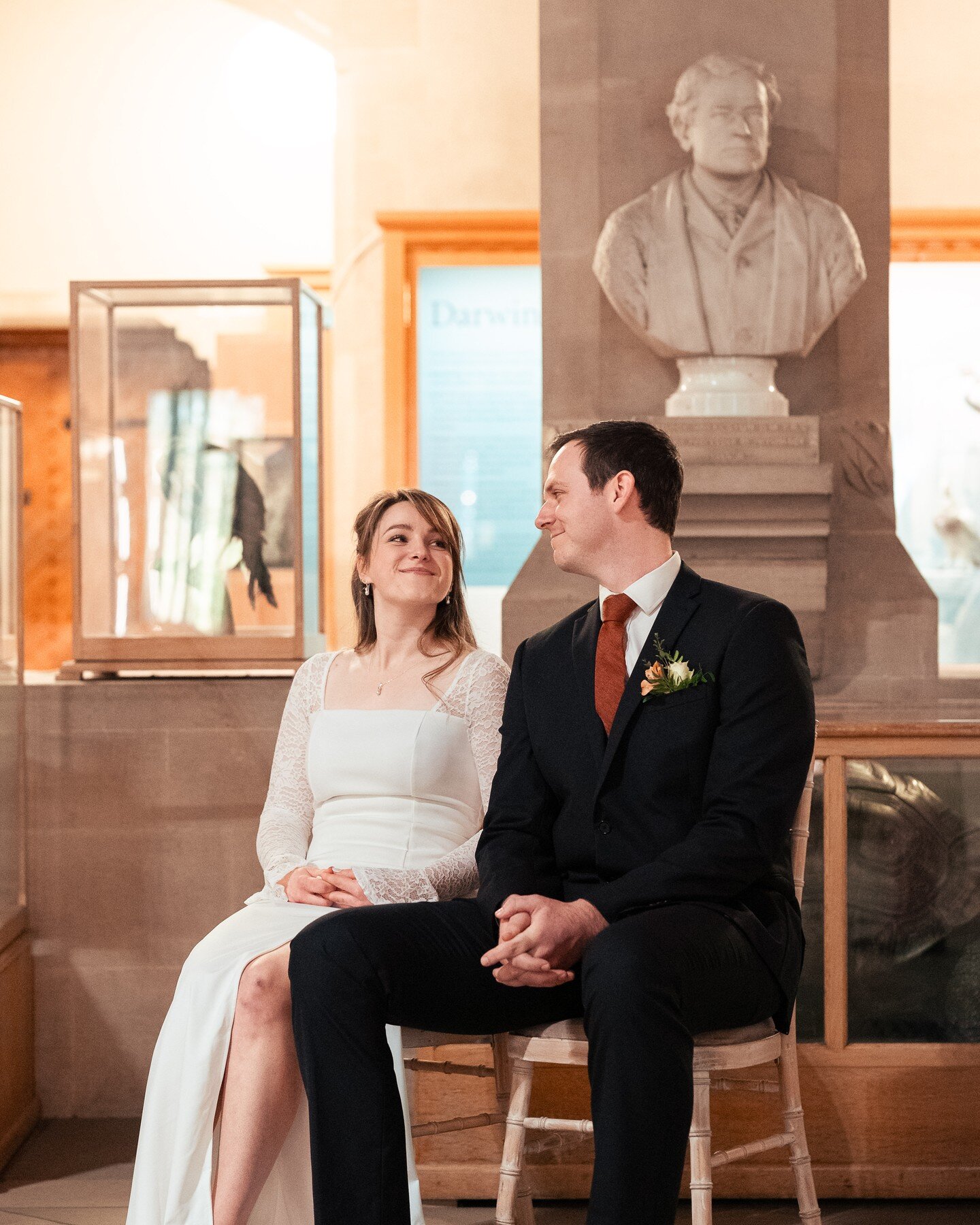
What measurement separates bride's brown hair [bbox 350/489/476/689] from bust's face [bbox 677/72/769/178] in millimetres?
1577

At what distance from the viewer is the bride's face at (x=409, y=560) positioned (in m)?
2.76

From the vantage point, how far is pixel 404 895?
2492mm

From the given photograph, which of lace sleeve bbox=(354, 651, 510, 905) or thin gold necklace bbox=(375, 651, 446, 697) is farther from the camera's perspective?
thin gold necklace bbox=(375, 651, 446, 697)

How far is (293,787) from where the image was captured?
9.05 feet

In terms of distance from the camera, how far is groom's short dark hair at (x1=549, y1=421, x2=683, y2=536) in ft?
7.78

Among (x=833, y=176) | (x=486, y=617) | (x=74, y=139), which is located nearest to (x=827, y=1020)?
(x=833, y=176)

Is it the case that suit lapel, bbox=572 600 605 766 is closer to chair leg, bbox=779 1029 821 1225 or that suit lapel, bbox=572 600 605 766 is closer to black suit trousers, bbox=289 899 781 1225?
black suit trousers, bbox=289 899 781 1225

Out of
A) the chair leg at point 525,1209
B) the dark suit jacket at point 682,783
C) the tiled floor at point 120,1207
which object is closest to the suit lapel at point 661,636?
the dark suit jacket at point 682,783

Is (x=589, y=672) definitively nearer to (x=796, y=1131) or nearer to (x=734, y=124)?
(x=796, y=1131)

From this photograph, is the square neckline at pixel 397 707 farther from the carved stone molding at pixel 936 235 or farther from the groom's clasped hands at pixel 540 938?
the carved stone molding at pixel 936 235

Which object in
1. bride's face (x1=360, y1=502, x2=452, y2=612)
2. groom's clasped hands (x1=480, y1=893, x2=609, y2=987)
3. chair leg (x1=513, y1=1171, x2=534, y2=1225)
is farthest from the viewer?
bride's face (x1=360, y1=502, x2=452, y2=612)

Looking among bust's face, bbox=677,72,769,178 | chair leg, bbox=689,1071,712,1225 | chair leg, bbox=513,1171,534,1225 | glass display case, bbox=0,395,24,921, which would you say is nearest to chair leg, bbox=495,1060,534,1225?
chair leg, bbox=689,1071,712,1225

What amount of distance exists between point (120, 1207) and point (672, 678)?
1.68 meters

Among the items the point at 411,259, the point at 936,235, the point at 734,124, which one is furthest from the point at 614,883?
the point at 936,235
